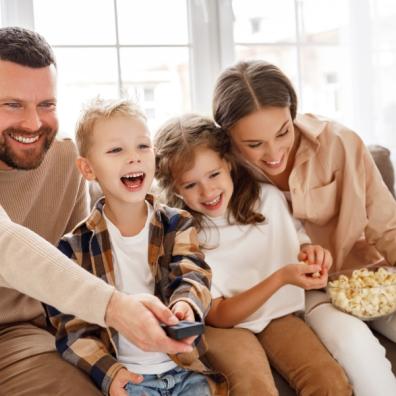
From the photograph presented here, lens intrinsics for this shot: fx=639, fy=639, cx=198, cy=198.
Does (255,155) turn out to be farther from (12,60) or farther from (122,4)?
(122,4)

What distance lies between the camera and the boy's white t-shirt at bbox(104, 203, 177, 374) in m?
1.53

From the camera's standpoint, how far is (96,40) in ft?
8.37

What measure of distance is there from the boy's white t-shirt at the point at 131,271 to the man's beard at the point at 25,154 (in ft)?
1.00

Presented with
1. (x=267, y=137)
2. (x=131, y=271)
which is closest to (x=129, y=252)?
(x=131, y=271)

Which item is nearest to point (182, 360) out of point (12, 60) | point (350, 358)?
point (350, 358)

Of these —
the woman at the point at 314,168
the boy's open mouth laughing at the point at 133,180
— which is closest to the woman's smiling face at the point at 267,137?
the woman at the point at 314,168

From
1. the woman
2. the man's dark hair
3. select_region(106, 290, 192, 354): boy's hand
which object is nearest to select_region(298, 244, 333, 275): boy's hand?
the woman

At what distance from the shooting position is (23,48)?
170 cm

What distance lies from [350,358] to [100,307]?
0.71 m

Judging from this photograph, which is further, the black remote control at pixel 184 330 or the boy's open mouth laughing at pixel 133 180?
the boy's open mouth laughing at pixel 133 180

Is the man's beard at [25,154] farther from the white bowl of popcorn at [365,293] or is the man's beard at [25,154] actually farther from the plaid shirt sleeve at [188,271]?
the white bowl of popcorn at [365,293]

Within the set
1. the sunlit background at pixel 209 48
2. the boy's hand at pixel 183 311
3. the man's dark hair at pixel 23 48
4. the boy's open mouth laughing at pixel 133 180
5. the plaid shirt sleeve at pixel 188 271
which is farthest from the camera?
the sunlit background at pixel 209 48

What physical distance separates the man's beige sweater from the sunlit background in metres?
0.62

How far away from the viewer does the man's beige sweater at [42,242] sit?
131 centimetres
